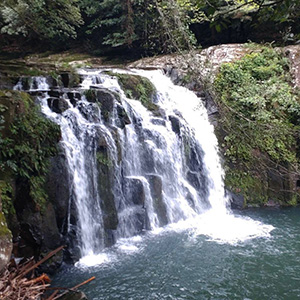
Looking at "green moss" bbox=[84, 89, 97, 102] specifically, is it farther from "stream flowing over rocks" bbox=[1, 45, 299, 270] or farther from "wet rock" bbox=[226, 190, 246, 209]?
"wet rock" bbox=[226, 190, 246, 209]

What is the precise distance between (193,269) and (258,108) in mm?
6817

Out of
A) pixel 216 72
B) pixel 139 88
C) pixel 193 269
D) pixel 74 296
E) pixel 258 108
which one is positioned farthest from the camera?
pixel 216 72

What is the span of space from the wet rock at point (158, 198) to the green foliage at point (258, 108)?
272 centimetres

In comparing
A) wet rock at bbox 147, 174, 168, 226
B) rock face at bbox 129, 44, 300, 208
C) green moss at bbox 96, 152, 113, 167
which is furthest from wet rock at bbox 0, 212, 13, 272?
rock face at bbox 129, 44, 300, 208

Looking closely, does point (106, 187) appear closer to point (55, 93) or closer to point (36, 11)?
point (55, 93)

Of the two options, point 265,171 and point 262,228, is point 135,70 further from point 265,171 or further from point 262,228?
point 262,228

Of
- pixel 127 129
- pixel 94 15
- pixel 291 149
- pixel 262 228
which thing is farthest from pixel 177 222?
pixel 94 15

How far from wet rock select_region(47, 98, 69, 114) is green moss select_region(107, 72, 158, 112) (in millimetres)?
2654

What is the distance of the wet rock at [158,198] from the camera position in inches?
336

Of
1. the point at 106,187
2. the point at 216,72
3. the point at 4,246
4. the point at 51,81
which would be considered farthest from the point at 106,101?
the point at 4,246

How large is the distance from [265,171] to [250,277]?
5044 millimetres

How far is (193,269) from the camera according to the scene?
6227 millimetres

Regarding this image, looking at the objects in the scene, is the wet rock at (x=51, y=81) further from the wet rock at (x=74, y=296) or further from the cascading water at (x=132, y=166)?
the wet rock at (x=74, y=296)

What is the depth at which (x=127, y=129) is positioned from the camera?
29.6ft
